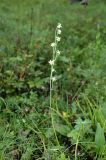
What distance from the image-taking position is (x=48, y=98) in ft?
14.1

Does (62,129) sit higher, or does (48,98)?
(48,98)

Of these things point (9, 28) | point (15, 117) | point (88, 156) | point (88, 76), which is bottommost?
point (88, 156)

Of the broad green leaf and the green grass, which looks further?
the broad green leaf

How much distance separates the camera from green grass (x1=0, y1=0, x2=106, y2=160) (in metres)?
3.46

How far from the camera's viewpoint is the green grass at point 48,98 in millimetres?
3459

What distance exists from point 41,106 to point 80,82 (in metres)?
0.75

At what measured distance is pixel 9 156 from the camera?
3.30 m

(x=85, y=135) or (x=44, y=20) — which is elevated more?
(x=44, y=20)

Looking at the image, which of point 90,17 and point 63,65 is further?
point 90,17

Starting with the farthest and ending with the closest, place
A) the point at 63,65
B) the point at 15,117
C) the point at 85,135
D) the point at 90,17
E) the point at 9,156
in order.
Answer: the point at 90,17 < the point at 63,65 < the point at 15,117 < the point at 85,135 < the point at 9,156

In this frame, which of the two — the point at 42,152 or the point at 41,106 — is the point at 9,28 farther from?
the point at 42,152

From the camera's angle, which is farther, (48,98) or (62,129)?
(48,98)

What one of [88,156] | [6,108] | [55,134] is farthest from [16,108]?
[88,156]

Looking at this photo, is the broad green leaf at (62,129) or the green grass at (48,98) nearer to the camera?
the green grass at (48,98)
